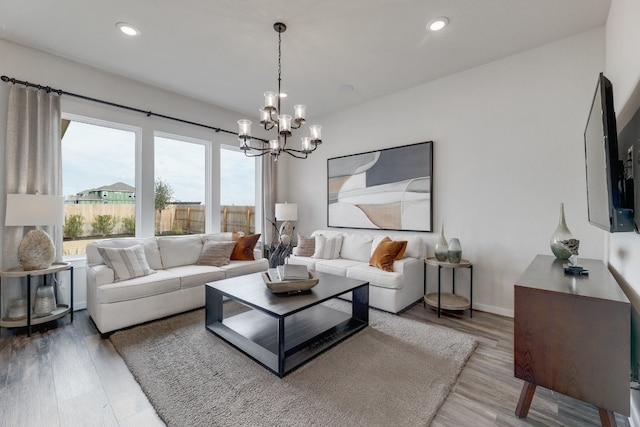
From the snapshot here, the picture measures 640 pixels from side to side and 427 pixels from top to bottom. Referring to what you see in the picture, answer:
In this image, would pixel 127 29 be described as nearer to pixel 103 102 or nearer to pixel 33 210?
pixel 103 102

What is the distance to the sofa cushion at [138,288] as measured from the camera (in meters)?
2.62

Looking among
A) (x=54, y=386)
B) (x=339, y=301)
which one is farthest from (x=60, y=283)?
(x=339, y=301)

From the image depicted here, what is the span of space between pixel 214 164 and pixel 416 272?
11.6 ft

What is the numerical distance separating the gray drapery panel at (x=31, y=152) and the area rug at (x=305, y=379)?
149 cm

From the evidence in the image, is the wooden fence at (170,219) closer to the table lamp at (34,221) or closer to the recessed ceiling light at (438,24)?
the table lamp at (34,221)

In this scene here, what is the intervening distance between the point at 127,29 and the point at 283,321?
9.97 feet

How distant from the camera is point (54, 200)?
275 centimetres

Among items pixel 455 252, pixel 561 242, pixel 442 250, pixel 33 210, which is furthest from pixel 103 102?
pixel 561 242

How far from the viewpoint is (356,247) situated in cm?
407

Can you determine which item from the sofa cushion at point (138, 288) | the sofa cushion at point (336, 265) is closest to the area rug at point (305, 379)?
the sofa cushion at point (138, 288)

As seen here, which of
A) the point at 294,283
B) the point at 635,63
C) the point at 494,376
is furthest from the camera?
the point at 294,283

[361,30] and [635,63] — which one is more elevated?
[361,30]

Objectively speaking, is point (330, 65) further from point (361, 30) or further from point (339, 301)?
point (339, 301)

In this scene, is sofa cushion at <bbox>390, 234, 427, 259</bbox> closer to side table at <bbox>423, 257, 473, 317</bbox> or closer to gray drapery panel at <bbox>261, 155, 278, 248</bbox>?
side table at <bbox>423, 257, 473, 317</bbox>
